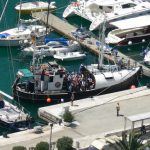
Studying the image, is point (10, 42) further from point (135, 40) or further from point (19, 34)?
point (135, 40)

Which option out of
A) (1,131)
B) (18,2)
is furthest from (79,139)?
(18,2)

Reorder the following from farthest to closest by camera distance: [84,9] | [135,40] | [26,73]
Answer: [84,9]
[135,40]
[26,73]

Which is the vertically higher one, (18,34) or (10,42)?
(18,34)

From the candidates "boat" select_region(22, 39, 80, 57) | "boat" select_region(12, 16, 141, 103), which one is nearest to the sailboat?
"boat" select_region(22, 39, 80, 57)

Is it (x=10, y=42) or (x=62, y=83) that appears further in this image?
(x=10, y=42)

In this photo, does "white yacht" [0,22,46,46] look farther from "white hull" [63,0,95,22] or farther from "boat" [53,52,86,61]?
"white hull" [63,0,95,22]

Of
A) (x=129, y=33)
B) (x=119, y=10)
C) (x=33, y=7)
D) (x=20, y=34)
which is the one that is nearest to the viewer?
(x=20, y=34)

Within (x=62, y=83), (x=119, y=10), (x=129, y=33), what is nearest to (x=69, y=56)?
(x=129, y=33)
